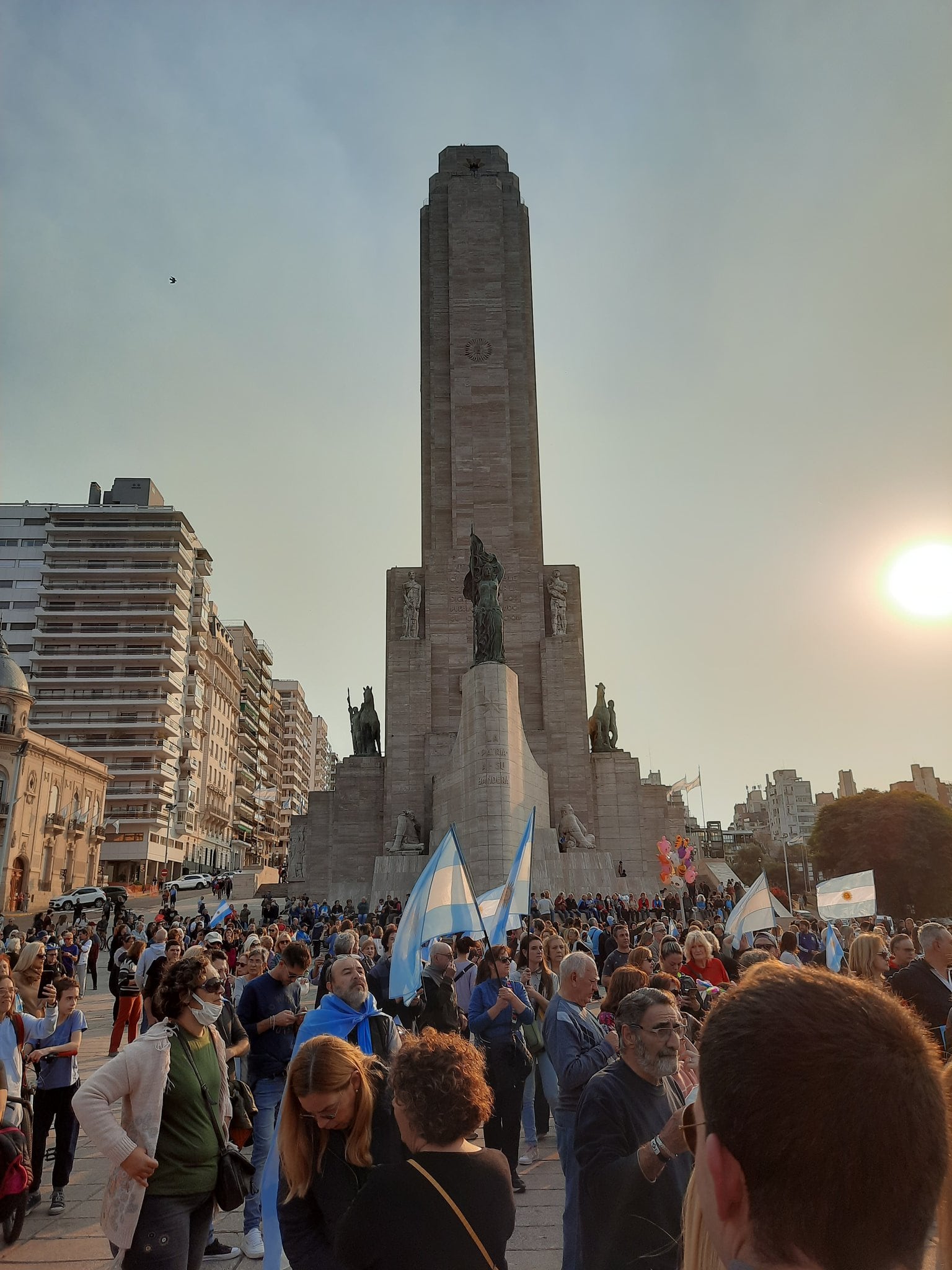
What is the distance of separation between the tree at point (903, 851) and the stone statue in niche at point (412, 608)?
23.7m

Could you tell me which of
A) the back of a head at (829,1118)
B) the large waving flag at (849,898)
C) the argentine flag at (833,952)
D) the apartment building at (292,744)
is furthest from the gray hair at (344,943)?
the apartment building at (292,744)

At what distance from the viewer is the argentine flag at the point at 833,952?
9.84 metres

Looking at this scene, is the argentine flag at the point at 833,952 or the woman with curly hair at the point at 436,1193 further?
the argentine flag at the point at 833,952

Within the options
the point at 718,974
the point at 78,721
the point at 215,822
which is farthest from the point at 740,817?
the point at 718,974

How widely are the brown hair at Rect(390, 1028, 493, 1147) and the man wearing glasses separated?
104 inches

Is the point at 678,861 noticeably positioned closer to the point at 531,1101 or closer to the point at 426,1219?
the point at 531,1101

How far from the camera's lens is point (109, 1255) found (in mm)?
4602

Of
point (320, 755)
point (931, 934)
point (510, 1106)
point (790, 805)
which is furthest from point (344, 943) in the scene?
point (790, 805)

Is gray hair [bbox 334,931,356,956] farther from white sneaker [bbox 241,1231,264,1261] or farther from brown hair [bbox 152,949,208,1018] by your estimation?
brown hair [bbox 152,949,208,1018]

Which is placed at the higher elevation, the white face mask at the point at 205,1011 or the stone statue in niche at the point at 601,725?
the stone statue in niche at the point at 601,725

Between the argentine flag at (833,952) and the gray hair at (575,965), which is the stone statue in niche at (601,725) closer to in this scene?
the argentine flag at (833,952)

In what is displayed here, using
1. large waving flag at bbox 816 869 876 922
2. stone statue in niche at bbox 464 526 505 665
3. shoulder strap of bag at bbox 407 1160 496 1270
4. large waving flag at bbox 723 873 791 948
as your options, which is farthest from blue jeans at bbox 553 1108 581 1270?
stone statue in niche at bbox 464 526 505 665

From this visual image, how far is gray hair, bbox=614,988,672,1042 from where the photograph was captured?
3.09 metres

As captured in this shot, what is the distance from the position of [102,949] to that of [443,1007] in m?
23.1
